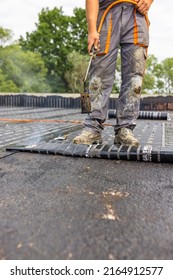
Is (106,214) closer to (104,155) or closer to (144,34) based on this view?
(104,155)

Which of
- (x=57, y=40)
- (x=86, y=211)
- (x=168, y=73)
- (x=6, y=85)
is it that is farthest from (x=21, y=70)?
(x=86, y=211)

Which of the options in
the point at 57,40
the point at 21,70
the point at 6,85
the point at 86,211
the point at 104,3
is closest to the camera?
the point at 86,211

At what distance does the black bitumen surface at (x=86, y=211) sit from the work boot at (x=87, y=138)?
1.16ft

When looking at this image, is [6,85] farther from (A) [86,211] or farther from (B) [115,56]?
(A) [86,211]

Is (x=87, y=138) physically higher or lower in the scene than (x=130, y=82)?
lower

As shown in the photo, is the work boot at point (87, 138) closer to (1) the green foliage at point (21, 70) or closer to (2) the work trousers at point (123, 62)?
(2) the work trousers at point (123, 62)

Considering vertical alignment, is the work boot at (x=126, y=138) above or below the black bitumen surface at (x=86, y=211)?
above

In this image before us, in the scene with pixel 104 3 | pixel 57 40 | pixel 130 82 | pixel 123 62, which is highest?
pixel 57 40

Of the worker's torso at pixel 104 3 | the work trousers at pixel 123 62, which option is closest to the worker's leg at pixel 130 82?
the work trousers at pixel 123 62

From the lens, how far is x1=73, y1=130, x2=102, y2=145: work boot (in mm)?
1716

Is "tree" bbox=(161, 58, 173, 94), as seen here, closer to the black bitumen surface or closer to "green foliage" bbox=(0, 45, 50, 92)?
"green foliage" bbox=(0, 45, 50, 92)

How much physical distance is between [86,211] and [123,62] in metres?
1.21

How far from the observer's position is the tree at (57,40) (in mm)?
28562

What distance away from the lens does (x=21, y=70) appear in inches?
1024
